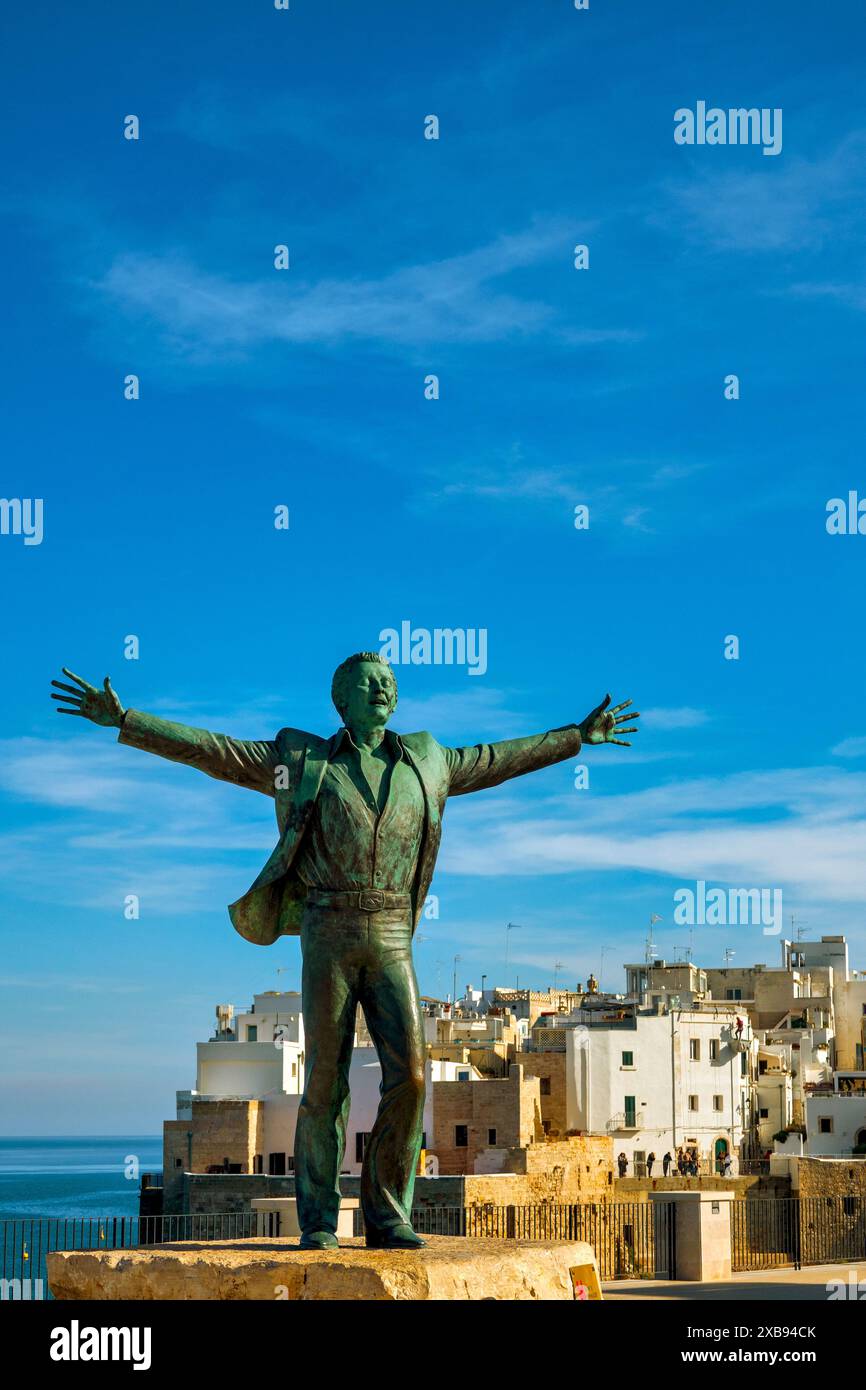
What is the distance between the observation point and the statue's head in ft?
29.2

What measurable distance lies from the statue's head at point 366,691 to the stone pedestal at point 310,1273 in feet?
8.48

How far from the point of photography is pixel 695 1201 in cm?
1734

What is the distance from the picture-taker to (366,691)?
8906 millimetres

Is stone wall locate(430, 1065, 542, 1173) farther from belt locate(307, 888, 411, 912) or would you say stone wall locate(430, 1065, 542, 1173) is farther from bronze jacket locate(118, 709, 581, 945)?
belt locate(307, 888, 411, 912)

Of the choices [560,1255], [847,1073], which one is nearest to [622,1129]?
[847,1073]

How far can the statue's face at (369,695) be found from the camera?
8.91 meters

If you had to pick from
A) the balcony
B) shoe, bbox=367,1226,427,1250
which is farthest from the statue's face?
the balcony

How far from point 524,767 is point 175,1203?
48.3m

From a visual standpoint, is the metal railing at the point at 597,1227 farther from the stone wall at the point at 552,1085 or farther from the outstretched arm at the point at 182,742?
the stone wall at the point at 552,1085

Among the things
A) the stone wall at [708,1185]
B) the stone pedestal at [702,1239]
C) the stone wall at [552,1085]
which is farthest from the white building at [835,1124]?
the stone pedestal at [702,1239]

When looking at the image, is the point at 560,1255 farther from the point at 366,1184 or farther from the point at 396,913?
the point at 396,913

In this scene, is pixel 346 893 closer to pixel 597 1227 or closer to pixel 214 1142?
pixel 597 1227

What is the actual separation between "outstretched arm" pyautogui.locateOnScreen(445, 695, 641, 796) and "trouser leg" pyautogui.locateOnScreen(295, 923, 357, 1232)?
1.17 metres
